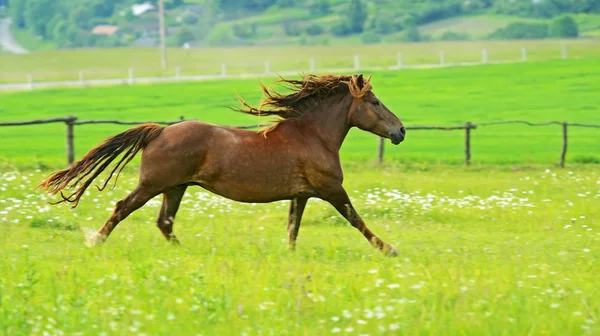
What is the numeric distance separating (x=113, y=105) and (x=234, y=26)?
70.6 metres

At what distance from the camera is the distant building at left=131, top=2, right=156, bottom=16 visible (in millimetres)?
136250

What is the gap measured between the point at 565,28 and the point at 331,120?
2813 inches

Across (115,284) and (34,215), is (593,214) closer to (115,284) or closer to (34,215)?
(34,215)

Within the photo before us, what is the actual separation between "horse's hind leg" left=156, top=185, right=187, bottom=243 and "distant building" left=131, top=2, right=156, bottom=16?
12873cm

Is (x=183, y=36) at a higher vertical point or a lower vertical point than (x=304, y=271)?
higher

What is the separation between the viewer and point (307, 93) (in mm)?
10031

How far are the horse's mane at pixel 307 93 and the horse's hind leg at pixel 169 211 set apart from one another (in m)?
1.04

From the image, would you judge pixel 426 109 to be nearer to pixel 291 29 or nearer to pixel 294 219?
pixel 294 219

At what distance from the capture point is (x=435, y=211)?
44.4ft

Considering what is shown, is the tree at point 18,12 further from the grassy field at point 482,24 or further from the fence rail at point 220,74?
the fence rail at point 220,74

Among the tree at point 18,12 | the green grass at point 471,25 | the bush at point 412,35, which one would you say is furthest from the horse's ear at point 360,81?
the tree at point 18,12

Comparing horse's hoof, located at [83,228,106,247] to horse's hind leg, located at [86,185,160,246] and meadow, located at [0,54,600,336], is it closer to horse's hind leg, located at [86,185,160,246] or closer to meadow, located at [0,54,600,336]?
horse's hind leg, located at [86,185,160,246]

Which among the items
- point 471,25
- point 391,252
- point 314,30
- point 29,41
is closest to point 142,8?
point 29,41

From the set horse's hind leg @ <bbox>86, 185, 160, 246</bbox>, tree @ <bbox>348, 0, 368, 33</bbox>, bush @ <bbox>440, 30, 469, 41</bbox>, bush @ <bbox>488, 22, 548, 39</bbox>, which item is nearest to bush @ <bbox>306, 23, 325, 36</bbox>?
tree @ <bbox>348, 0, 368, 33</bbox>
